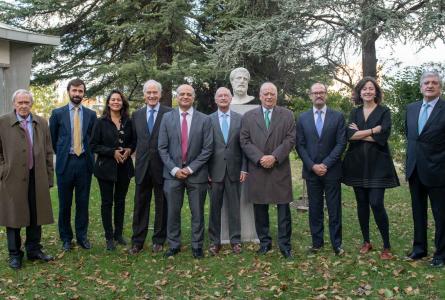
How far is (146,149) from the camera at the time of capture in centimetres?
658

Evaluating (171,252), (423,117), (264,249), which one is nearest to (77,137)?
(171,252)

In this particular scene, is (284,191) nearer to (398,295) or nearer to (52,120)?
(398,295)

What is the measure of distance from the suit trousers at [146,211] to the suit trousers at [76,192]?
0.68 m

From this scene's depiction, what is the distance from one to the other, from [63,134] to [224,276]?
2.71 meters

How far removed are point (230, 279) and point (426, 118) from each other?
2.76 metres

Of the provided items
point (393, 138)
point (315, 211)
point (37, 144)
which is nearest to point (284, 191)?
point (315, 211)

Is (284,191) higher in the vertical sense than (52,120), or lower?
lower

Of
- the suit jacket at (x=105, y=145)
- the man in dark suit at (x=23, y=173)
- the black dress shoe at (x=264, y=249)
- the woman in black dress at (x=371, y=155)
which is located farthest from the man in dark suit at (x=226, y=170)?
the man in dark suit at (x=23, y=173)

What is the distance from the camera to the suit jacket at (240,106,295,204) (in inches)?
249

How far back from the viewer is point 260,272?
5848mm

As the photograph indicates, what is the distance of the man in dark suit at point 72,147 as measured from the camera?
6.68 meters

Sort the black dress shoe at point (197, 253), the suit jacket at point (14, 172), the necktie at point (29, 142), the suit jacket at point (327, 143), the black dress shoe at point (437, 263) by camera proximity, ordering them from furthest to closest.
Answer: the black dress shoe at point (197, 253)
the suit jacket at point (327, 143)
the necktie at point (29, 142)
the suit jacket at point (14, 172)
the black dress shoe at point (437, 263)

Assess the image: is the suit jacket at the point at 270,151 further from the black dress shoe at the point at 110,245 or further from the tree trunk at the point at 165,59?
the tree trunk at the point at 165,59

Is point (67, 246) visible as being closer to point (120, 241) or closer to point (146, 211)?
point (120, 241)
